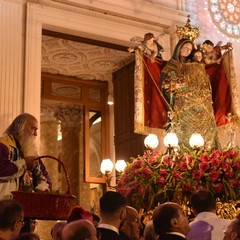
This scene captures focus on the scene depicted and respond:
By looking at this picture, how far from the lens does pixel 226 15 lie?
11.9 m

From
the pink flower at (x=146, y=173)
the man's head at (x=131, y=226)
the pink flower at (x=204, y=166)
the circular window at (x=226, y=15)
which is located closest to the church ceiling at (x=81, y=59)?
the circular window at (x=226, y=15)

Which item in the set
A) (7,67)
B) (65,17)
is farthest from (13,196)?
(65,17)

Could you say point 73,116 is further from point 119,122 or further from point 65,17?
point 65,17

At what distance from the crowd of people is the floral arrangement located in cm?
204

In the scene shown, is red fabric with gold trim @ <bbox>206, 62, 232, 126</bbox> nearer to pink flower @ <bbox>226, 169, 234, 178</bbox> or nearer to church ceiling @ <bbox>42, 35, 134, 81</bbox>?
pink flower @ <bbox>226, 169, 234, 178</bbox>

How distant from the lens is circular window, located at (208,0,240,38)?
38.6 feet

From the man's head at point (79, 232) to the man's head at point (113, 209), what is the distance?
89 cm

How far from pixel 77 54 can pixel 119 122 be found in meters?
1.72

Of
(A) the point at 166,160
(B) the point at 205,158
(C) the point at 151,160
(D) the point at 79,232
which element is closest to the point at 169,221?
(D) the point at 79,232

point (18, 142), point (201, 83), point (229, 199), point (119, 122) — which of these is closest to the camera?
point (18, 142)

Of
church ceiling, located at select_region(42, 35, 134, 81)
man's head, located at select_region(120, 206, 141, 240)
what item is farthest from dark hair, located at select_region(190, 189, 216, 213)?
church ceiling, located at select_region(42, 35, 134, 81)

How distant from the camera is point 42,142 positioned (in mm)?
14547

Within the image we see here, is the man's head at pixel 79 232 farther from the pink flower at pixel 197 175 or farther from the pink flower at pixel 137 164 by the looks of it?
the pink flower at pixel 137 164

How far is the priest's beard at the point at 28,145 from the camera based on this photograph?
5.57m
